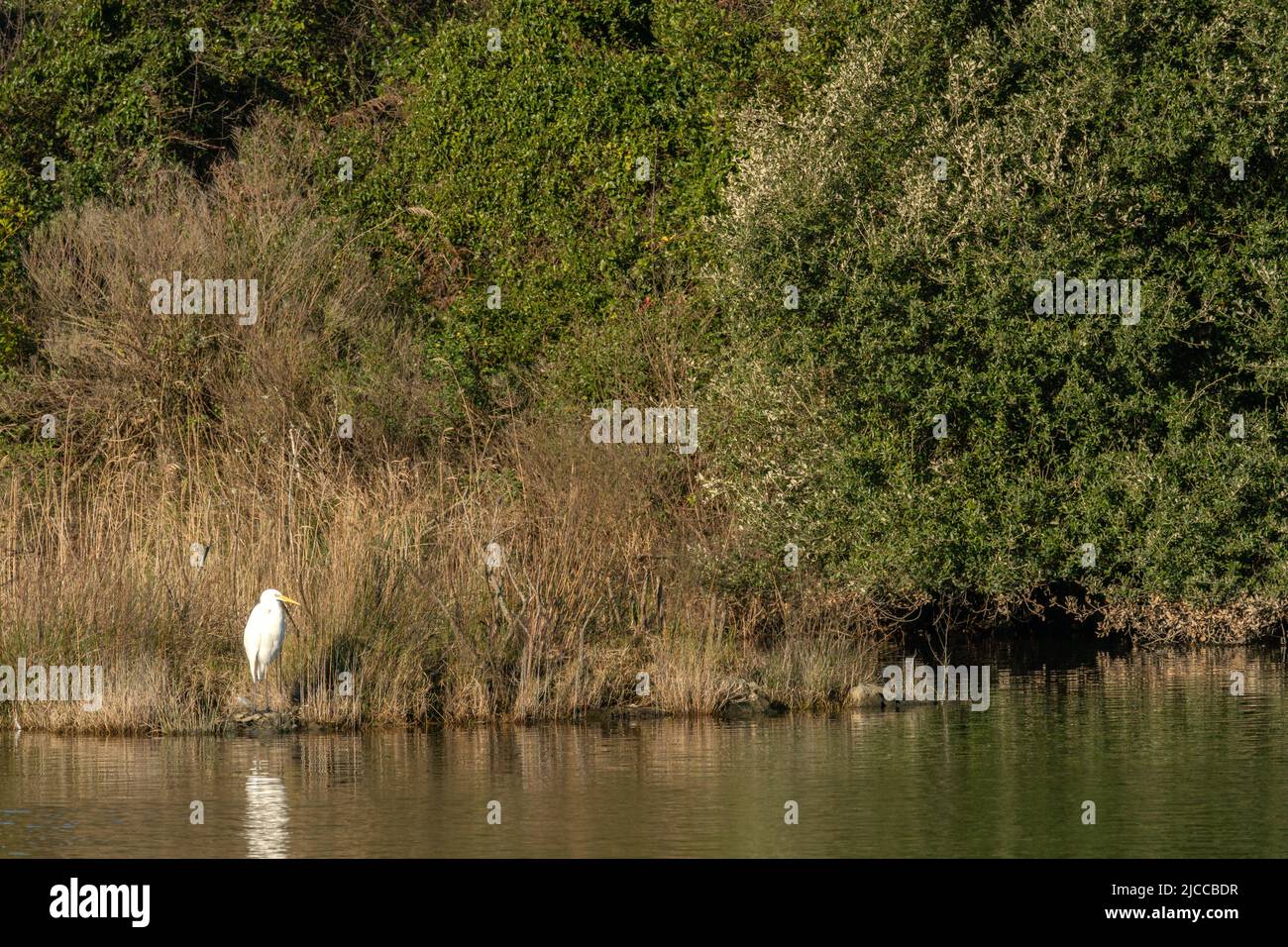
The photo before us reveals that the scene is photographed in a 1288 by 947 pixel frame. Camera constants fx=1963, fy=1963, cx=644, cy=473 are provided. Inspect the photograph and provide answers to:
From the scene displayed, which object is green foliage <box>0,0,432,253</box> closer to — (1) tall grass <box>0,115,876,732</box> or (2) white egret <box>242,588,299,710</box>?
(1) tall grass <box>0,115,876,732</box>

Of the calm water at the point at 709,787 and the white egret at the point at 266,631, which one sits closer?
the calm water at the point at 709,787

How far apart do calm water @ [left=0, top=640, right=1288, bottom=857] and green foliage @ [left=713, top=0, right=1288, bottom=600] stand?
249cm

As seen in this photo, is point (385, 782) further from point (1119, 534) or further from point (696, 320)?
point (696, 320)

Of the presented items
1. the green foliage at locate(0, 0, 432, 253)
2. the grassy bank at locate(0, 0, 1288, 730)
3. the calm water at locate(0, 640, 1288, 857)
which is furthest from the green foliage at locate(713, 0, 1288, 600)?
the green foliage at locate(0, 0, 432, 253)

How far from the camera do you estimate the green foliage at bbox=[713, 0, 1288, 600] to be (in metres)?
20.4

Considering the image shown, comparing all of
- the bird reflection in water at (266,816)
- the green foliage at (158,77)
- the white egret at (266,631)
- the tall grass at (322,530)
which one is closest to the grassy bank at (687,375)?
the tall grass at (322,530)

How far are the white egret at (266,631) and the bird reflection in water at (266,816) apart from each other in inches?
70.2

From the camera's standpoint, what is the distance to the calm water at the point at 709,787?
40.0 feet

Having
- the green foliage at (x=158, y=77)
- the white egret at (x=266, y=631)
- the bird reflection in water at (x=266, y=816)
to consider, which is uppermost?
the green foliage at (x=158, y=77)

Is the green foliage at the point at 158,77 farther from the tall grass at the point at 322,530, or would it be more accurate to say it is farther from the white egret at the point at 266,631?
the white egret at the point at 266,631

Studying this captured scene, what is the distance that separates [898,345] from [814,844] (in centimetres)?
952

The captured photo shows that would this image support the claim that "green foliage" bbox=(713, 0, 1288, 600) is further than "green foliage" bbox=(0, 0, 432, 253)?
No

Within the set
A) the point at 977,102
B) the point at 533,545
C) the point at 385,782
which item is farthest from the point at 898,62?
the point at 385,782

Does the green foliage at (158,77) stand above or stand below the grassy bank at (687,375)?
above
